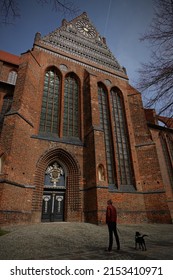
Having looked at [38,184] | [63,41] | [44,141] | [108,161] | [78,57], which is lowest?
[38,184]

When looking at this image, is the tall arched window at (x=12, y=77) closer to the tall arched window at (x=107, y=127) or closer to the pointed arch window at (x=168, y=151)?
the tall arched window at (x=107, y=127)

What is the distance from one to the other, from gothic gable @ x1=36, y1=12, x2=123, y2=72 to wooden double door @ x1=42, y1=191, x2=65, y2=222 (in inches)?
462

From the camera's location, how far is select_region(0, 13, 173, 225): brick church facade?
839cm

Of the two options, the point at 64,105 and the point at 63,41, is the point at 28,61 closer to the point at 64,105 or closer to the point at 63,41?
the point at 64,105

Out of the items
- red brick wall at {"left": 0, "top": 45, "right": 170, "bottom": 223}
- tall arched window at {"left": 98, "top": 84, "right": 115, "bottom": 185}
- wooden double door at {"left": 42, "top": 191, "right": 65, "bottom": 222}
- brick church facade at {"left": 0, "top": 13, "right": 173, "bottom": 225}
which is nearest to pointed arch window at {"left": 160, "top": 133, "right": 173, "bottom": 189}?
brick church facade at {"left": 0, "top": 13, "right": 173, "bottom": 225}

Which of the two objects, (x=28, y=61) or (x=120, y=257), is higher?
(x=28, y=61)

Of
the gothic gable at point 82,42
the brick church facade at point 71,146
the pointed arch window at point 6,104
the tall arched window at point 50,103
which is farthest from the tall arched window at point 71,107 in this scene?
the pointed arch window at point 6,104

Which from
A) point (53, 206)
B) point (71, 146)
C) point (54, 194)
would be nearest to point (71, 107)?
point (71, 146)

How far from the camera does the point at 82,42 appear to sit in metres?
17.3

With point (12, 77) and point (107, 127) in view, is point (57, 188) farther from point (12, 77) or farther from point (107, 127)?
point (12, 77)

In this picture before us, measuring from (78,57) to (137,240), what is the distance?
48.1 ft

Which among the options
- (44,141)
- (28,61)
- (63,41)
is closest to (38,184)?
(44,141)

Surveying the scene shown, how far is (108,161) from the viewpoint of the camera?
11.5 meters

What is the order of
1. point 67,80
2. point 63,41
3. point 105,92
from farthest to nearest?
1. point 63,41
2. point 105,92
3. point 67,80
